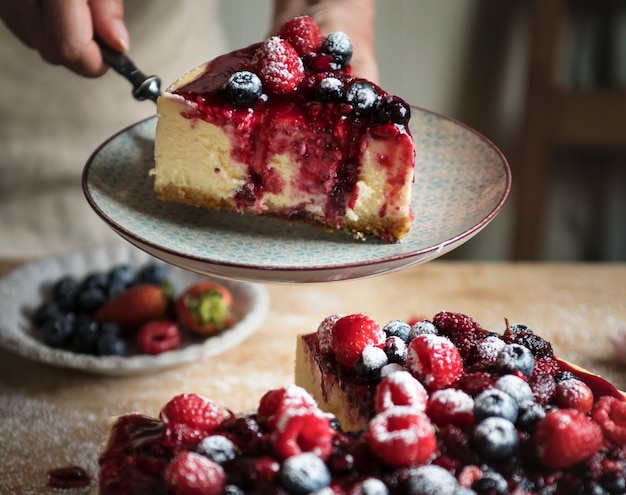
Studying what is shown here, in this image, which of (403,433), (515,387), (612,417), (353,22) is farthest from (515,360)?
(353,22)

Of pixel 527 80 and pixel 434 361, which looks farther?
pixel 527 80

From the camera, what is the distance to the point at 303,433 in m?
1.21

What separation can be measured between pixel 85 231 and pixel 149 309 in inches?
33.1

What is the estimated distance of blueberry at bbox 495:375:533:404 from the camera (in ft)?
4.19

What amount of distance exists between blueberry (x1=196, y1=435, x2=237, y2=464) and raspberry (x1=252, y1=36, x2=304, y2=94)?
2.11ft

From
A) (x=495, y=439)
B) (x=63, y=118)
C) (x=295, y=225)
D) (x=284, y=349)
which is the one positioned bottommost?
(x=284, y=349)

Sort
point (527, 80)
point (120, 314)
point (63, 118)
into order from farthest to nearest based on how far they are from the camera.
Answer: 1. point (527, 80)
2. point (63, 118)
3. point (120, 314)

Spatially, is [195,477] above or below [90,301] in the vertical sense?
above

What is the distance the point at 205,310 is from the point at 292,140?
Answer: 76cm

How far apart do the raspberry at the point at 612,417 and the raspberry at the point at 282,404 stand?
0.45 meters

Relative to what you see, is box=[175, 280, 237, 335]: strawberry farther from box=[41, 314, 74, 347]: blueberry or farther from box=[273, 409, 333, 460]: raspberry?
box=[273, 409, 333, 460]: raspberry

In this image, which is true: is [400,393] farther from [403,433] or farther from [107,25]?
[107,25]

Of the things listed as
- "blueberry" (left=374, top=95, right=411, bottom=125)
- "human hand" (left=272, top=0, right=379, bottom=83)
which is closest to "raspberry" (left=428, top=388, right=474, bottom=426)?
"blueberry" (left=374, top=95, right=411, bottom=125)

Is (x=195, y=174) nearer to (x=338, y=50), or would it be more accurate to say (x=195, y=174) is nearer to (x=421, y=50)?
(x=338, y=50)
